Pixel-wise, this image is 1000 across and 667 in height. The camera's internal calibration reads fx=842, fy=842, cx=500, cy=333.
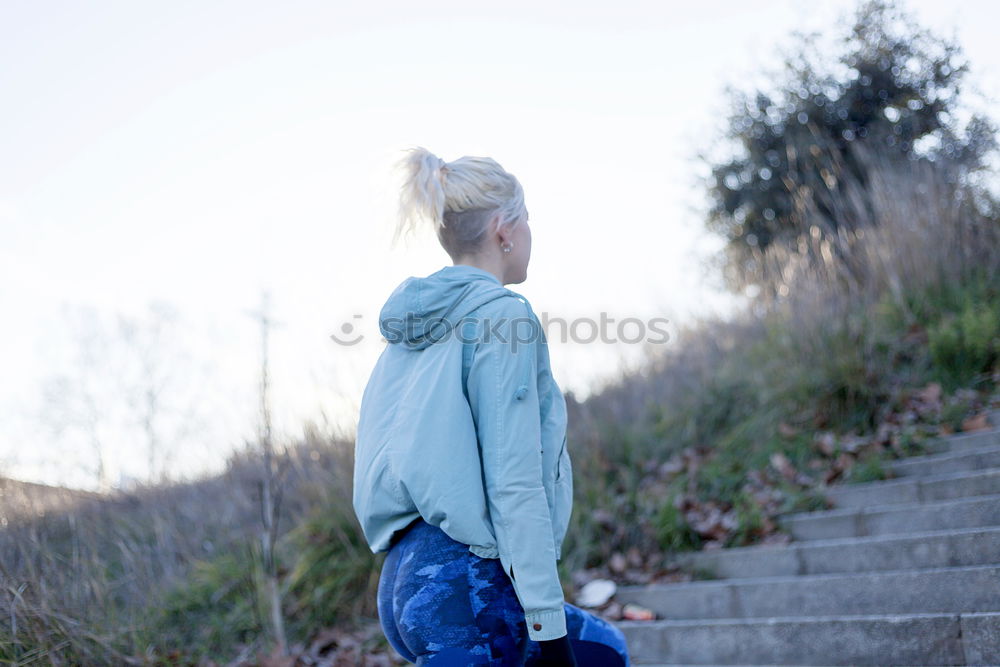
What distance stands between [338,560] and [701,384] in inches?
130

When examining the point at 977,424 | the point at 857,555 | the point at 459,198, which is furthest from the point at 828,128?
the point at 459,198

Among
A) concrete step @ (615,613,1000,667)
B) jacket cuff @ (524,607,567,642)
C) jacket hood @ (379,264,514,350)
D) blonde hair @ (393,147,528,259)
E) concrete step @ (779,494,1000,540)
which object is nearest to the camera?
jacket cuff @ (524,607,567,642)

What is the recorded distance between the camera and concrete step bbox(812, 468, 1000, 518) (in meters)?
3.95

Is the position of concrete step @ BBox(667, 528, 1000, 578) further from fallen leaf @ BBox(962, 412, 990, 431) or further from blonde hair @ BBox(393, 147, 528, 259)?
blonde hair @ BBox(393, 147, 528, 259)

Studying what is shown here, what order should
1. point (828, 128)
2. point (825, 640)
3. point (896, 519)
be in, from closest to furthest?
point (825, 640) → point (896, 519) → point (828, 128)

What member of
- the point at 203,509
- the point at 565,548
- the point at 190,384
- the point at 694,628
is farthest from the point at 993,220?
the point at 190,384

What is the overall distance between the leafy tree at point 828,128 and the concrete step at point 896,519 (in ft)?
17.2

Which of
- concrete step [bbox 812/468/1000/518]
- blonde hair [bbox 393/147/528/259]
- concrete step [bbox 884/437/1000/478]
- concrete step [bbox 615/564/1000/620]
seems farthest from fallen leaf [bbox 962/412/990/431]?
blonde hair [bbox 393/147/528/259]

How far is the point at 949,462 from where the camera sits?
4398 millimetres

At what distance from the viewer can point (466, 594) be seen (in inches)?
61.1

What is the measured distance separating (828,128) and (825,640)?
8619mm

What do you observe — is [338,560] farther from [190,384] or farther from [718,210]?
[190,384]

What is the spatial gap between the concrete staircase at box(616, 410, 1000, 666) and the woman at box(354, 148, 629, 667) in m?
1.55

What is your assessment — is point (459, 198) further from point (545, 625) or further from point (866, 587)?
point (866, 587)
